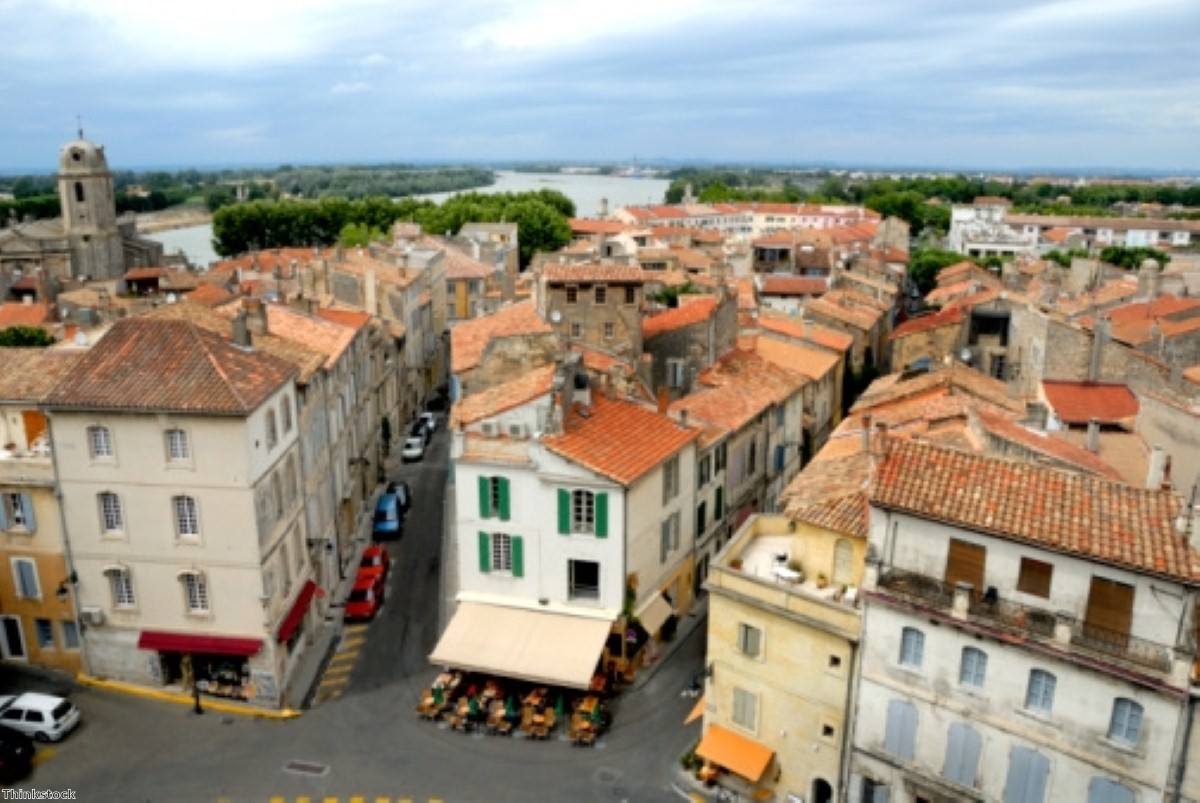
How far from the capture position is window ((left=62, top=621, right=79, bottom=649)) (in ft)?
118

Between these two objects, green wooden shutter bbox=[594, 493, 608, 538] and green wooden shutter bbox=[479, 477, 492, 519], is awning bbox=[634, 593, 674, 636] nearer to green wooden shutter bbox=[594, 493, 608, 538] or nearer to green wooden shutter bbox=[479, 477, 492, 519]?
green wooden shutter bbox=[594, 493, 608, 538]

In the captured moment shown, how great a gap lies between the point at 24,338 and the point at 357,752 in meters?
35.8

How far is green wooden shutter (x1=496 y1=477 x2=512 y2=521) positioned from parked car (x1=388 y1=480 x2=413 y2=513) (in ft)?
58.8

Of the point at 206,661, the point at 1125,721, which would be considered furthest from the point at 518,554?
the point at 1125,721

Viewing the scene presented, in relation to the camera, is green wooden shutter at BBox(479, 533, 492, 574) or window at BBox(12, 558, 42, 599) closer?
window at BBox(12, 558, 42, 599)

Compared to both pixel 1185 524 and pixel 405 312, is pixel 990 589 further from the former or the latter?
pixel 405 312

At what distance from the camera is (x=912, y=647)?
26.2m

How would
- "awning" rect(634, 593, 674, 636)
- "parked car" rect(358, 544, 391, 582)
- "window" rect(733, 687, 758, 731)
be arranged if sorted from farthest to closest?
"parked car" rect(358, 544, 391, 582)
"awning" rect(634, 593, 674, 636)
"window" rect(733, 687, 758, 731)

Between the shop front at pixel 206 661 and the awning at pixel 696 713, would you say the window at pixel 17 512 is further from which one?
the awning at pixel 696 713

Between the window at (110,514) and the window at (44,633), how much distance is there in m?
5.35

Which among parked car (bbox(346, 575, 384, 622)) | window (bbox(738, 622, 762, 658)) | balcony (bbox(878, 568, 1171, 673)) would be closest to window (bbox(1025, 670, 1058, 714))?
balcony (bbox(878, 568, 1171, 673))

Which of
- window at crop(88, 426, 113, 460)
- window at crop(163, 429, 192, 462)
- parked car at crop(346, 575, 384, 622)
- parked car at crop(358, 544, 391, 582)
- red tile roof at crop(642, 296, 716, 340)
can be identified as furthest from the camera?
red tile roof at crop(642, 296, 716, 340)

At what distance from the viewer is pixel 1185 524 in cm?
2305

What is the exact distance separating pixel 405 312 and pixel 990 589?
53735 millimetres
